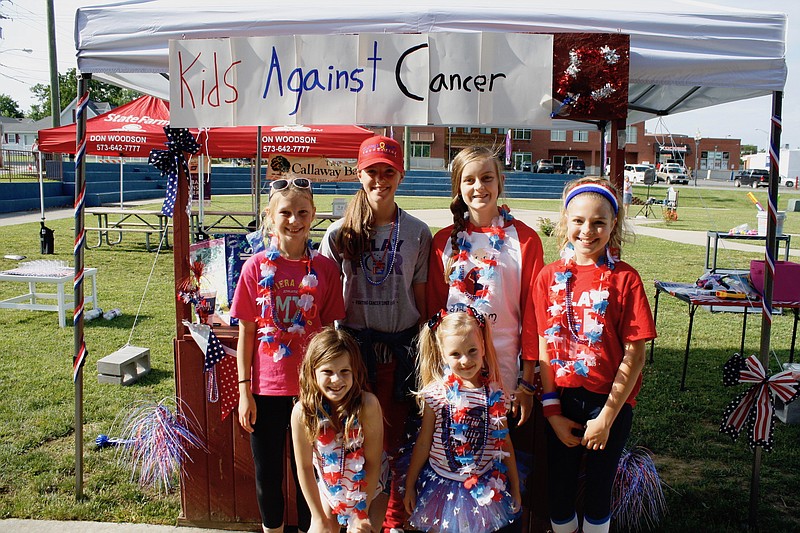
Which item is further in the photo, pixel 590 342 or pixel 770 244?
pixel 770 244

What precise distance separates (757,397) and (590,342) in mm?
1342

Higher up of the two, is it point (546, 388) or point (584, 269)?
point (584, 269)

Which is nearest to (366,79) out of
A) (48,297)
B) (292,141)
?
(292,141)

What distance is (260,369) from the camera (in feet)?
8.54

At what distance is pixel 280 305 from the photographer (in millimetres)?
2582

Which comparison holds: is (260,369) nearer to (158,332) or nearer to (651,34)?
(651,34)

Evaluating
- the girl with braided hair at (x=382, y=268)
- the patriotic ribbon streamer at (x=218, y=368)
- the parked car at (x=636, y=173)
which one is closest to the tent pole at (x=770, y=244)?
the girl with braided hair at (x=382, y=268)

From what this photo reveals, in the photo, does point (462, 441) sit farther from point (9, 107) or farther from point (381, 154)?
point (9, 107)

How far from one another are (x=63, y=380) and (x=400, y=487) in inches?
147

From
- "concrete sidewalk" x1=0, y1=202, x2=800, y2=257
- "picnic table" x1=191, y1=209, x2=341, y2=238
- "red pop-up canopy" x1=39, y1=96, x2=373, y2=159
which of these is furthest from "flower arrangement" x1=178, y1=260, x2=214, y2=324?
"concrete sidewalk" x1=0, y1=202, x2=800, y2=257

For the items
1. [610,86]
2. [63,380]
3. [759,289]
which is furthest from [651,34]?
[63,380]

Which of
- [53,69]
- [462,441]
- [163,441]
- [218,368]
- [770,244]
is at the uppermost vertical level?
[53,69]

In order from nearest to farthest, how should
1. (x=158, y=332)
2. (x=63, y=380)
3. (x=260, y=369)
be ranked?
(x=260, y=369) → (x=63, y=380) → (x=158, y=332)

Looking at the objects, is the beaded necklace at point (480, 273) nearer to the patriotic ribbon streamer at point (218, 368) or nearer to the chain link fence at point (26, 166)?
the patriotic ribbon streamer at point (218, 368)
